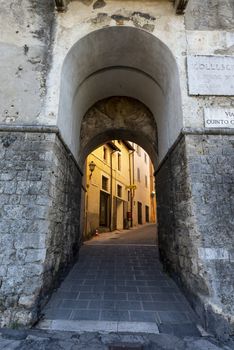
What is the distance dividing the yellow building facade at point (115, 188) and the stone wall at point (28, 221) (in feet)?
17.9

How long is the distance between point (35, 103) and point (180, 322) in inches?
144

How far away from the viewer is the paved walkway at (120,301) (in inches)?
108

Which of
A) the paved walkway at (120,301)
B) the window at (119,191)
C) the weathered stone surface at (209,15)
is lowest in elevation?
the paved walkway at (120,301)

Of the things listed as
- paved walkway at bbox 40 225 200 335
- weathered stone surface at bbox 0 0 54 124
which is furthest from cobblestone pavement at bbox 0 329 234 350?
weathered stone surface at bbox 0 0 54 124

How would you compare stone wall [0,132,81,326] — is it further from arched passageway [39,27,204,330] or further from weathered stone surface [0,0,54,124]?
arched passageway [39,27,204,330]

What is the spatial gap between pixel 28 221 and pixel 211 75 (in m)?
3.59

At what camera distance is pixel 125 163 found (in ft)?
54.7

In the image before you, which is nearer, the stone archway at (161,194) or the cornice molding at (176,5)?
the stone archway at (161,194)

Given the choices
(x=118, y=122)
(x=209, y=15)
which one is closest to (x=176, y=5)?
(x=209, y=15)

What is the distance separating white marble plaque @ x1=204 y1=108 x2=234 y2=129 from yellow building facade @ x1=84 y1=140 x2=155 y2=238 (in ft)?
21.2

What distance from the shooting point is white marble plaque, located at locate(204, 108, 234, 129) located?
3.45 m

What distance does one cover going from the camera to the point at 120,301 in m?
3.30

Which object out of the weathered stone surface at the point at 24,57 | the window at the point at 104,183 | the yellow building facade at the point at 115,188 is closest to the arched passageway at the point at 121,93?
the weathered stone surface at the point at 24,57

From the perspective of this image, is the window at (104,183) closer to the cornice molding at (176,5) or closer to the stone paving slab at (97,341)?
the cornice molding at (176,5)
